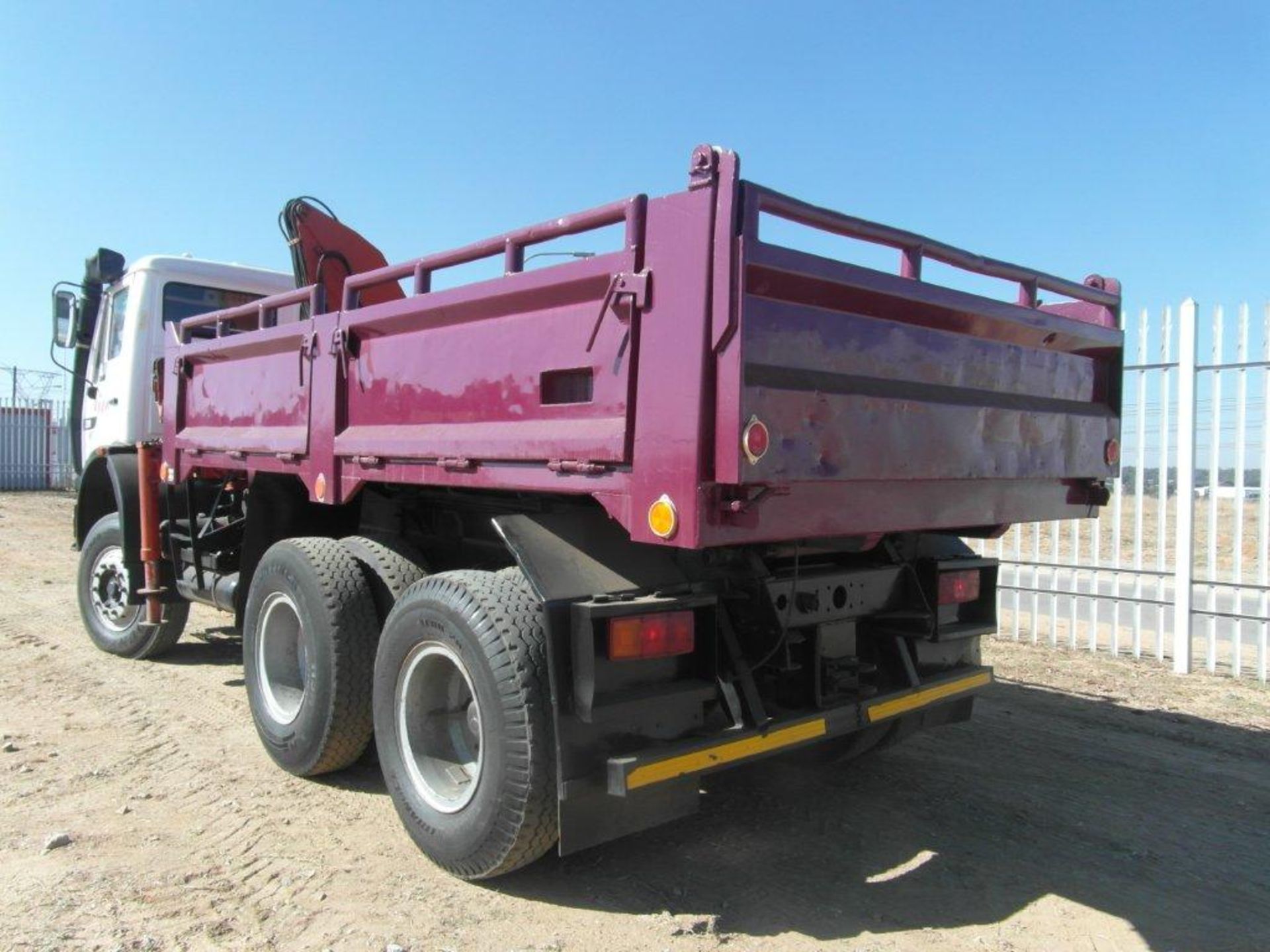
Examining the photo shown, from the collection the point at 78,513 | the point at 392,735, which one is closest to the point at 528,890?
the point at 392,735

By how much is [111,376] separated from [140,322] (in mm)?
596

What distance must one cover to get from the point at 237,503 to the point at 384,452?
7.81 ft

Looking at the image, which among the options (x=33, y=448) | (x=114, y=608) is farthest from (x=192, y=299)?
(x=33, y=448)

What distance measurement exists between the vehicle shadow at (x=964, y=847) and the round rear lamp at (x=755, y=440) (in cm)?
154

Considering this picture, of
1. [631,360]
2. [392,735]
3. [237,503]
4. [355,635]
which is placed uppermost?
[631,360]

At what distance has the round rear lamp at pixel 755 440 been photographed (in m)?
2.75

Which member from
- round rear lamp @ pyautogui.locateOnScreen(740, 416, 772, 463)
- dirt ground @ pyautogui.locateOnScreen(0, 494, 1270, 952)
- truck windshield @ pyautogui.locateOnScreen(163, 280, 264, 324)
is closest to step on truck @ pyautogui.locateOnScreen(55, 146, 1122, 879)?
round rear lamp @ pyautogui.locateOnScreen(740, 416, 772, 463)

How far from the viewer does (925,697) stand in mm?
3879

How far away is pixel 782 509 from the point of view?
297cm

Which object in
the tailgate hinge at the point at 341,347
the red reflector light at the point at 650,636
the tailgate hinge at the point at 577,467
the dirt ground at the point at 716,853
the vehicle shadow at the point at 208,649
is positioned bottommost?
the dirt ground at the point at 716,853

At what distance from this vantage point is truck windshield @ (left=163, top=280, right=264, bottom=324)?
22.6ft

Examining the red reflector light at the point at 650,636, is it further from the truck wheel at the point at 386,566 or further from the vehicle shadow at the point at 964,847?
the truck wheel at the point at 386,566

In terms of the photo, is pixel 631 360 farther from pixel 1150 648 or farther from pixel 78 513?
pixel 1150 648

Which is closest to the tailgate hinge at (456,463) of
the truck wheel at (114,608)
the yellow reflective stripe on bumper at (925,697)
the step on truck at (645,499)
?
the step on truck at (645,499)
